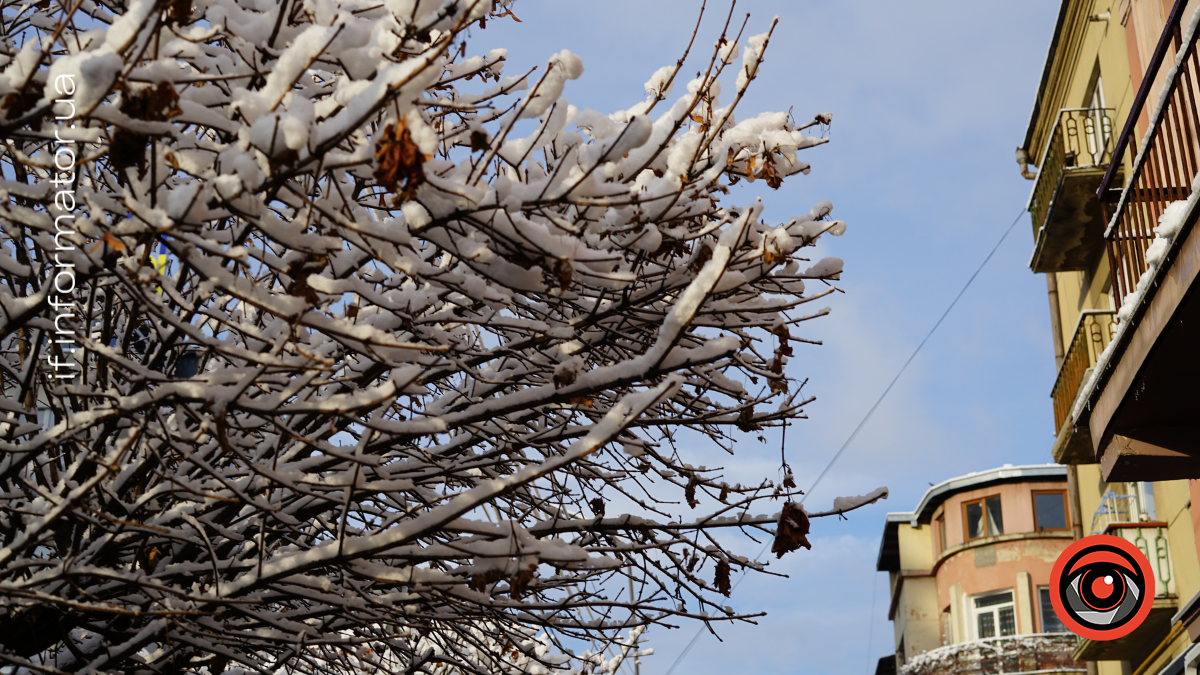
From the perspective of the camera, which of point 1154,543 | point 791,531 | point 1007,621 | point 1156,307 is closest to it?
point 791,531

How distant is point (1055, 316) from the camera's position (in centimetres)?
1678

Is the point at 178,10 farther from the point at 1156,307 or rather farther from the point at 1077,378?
the point at 1077,378

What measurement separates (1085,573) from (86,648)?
29.8 feet

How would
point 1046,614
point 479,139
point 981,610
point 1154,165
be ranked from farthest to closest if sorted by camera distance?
1. point 981,610
2. point 1046,614
3. point 1154,165
4. point 479,139

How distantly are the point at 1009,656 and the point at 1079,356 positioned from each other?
14.1 meters

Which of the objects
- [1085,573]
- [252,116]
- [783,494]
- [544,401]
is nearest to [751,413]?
[783,494]

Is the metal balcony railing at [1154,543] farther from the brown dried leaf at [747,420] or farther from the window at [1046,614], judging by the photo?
the window at [1046,614]

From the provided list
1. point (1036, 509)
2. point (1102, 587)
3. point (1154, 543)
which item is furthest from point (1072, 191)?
point (1036, 509)

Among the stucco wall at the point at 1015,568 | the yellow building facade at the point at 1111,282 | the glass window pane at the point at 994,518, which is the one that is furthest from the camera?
the glass window pane at the point at 994,518

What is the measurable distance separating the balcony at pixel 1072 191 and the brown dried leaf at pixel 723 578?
10701mm

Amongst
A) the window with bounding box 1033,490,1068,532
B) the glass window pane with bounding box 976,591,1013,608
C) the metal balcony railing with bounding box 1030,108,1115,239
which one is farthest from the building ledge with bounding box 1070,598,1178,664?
the window with bounding box 1033,490,1068,532

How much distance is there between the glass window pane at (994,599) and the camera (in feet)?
91.3

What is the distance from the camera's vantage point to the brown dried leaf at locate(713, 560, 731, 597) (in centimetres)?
470

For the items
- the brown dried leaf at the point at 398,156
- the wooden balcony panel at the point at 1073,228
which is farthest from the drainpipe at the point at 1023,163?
the brown dried leaf at the point at 398,156
